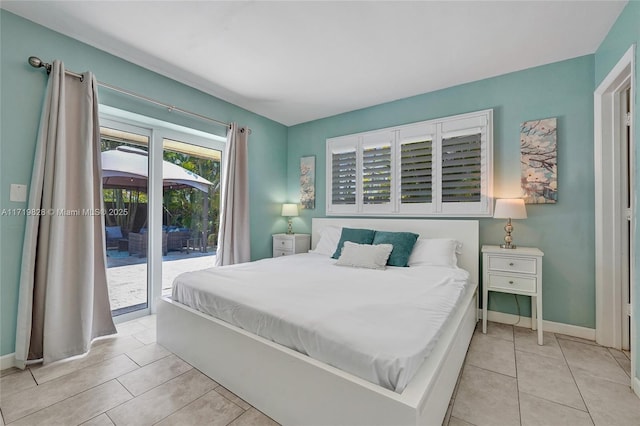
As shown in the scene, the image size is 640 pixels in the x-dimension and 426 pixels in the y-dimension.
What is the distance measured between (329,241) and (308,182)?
116 centimetres

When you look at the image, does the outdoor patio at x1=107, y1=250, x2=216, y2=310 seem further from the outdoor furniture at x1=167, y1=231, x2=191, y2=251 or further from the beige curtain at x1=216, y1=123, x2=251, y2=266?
the beige curtain at x1=216, y1=123, x2=251, y2=266

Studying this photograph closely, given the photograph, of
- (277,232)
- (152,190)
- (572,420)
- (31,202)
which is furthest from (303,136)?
(572,420)

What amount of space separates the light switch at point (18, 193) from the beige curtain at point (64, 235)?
0.08m

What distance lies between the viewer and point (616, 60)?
2055mm

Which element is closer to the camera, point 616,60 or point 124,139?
point 616,60

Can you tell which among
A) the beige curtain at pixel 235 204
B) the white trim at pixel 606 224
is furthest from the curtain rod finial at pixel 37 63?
the white trim at pixel 606 224

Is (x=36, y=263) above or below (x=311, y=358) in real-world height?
above

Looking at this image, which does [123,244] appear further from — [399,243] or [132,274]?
[399,243]

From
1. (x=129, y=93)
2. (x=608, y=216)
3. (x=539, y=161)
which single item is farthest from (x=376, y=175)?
(x=129, y=93)

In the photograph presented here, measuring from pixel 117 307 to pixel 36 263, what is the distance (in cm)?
100

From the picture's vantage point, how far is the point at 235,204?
350 centimetres

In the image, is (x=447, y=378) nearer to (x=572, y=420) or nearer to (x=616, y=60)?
(x=572, y=420)

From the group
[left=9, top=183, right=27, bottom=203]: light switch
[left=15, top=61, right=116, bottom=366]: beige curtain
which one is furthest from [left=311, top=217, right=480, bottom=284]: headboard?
[left=9, top=183, right=27, bottom=203]: light switch

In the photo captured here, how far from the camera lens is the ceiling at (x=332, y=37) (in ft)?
6.42
